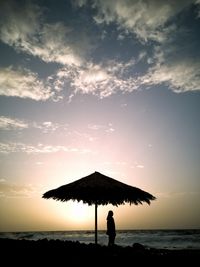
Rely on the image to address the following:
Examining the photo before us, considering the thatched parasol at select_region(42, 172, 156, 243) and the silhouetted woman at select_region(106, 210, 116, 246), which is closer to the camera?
the thatched parasol at select_region(42, 172, 156, 243)

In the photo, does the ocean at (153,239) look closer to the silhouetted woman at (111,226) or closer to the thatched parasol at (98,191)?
the silhouetted woman at (111,226)

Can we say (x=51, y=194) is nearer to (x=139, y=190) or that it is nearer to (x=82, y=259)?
(x=139, y=190)

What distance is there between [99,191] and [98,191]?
0.12 ft

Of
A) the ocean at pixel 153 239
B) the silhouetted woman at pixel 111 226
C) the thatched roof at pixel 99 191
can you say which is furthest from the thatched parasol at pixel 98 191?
the ocean at pixel 153 239

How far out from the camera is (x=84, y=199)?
11.5 meters

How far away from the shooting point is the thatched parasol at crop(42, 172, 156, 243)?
431 inches

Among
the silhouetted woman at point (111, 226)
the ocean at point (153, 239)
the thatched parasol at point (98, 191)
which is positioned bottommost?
the silhouetted woman at point (111, 226)

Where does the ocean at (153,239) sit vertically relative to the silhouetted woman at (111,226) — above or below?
above

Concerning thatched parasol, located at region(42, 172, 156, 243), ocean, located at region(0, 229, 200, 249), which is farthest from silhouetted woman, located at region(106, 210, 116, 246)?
ocean, located at region(0, 229, 200, 249)

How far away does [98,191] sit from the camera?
10.9m

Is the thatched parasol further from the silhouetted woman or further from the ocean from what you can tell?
the ocean

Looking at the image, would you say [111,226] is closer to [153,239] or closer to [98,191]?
[98,191]

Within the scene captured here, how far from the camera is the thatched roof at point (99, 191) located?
10.9m

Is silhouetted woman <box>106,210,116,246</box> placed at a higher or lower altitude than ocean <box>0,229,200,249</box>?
lower
